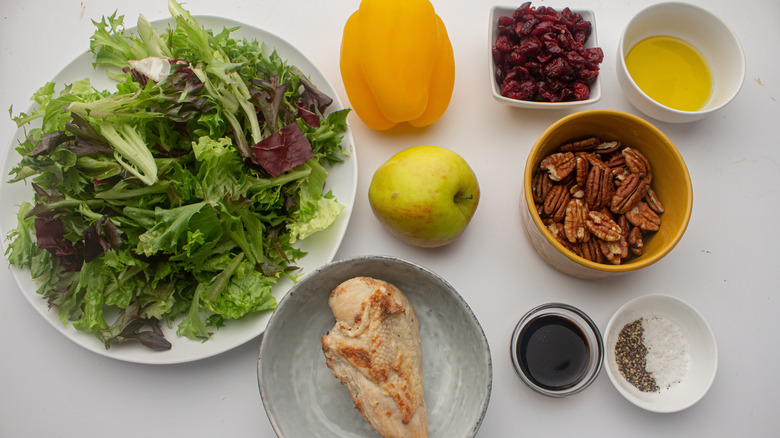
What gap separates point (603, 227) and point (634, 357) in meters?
0.35

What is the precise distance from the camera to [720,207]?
1273 mm

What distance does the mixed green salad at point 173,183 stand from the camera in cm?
105

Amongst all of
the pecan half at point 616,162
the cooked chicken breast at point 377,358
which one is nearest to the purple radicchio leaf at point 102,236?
the cooked chicken breast at point 377,358

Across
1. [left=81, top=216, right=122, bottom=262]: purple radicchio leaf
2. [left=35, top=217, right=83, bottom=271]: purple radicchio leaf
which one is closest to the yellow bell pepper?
[left=81, top=216, right=122, bottom=262]: purple radicchio leaf

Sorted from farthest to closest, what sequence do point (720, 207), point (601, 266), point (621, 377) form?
point (720, 207), point (621, 377), point (601, 266)

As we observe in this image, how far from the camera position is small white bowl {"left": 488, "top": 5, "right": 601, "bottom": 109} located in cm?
118

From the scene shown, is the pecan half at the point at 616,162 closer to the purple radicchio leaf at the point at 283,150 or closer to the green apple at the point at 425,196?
the green apple at the point at 425,196

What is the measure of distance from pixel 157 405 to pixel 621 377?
45.3 inches

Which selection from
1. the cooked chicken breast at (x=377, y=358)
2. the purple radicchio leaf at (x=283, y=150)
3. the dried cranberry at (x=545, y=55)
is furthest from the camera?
the dried cranberry at (x=545, y=55)

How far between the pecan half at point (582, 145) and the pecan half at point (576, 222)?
13cm

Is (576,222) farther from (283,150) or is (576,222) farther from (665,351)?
(283,150)

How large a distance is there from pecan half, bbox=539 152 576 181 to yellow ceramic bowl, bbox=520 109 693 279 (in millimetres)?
17

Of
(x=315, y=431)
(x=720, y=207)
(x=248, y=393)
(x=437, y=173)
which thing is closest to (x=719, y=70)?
(x=720, y=207)

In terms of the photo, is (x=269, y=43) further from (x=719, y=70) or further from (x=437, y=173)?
(x=719, y=70)
